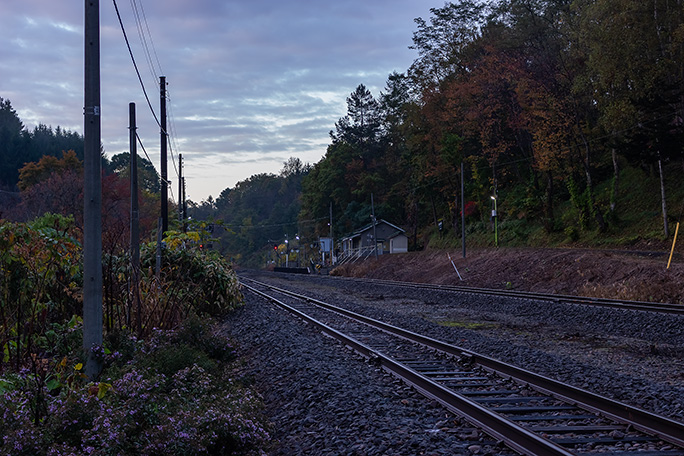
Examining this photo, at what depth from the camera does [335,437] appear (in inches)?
228

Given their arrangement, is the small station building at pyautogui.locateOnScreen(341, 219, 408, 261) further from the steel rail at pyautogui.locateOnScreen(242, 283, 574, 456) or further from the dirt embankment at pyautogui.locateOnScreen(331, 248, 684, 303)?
the steel rail at pyautogui.locateOnScreen(242, 283, 574, 456)

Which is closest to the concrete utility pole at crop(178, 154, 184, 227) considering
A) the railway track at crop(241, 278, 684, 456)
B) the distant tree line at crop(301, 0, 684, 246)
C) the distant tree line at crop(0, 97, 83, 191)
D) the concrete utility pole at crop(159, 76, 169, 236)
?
the concrete utility pole at crop(159, 76, 169, 236)

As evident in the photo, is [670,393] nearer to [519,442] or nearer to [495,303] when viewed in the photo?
[519,442]

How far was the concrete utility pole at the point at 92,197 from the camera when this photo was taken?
23.0 feet

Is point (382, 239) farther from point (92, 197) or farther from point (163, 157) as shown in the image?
point (92, 197)

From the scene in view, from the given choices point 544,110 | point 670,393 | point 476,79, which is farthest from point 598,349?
point 476,79

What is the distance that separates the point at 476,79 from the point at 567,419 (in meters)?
41.4

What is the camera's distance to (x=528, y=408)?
6.45 metres

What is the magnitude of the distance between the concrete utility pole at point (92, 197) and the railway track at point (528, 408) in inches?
153

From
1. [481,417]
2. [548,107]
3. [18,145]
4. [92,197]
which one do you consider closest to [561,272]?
[548,107]

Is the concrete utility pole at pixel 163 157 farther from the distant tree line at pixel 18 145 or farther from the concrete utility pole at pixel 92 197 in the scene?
the distant tree line at pixel 18 145

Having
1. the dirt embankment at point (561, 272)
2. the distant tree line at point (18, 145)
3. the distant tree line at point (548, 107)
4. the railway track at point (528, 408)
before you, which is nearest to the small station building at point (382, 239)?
the distant tree line at point (548, 107)

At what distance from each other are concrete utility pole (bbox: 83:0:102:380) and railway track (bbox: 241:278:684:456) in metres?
3.89

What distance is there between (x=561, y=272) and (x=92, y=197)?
2335cm
